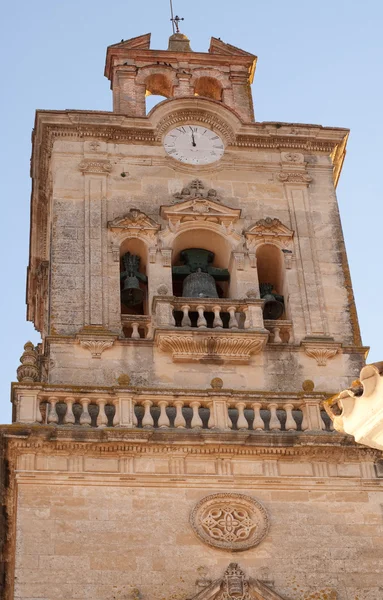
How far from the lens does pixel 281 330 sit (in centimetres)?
2408

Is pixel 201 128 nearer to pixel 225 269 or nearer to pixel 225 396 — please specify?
pixel 225 269

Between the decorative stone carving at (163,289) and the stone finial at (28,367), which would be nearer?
the stone finial at (28,367)

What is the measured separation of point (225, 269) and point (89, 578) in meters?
7.70

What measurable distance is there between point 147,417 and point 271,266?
5495 mm

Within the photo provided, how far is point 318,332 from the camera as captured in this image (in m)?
23.8

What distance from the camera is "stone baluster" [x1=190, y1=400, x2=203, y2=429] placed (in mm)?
21234

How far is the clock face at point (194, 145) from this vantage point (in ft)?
86.8

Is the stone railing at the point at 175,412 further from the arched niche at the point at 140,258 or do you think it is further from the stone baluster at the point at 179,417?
the arched niche at the point at 140,258

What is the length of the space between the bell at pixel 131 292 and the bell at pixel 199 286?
781mm

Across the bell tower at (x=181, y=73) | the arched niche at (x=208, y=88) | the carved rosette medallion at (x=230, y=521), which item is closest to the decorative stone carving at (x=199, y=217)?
the bell tower at (x=181, y=73)

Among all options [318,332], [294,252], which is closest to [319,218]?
[294,252]

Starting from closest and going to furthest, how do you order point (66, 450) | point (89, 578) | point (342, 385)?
point (89, 578) < point (66, 450) < point (342, 385)

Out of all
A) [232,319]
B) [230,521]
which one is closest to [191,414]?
[230,521]

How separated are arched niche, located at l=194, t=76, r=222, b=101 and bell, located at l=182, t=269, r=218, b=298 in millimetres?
→ 5367
